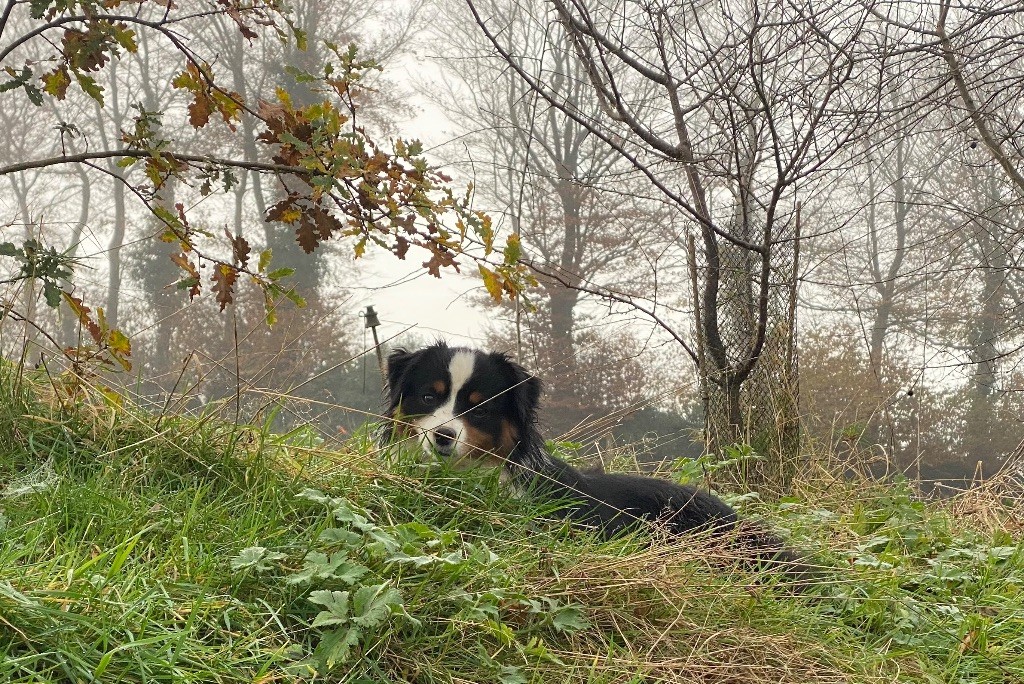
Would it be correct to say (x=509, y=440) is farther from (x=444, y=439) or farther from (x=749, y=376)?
(x=749, y=376)

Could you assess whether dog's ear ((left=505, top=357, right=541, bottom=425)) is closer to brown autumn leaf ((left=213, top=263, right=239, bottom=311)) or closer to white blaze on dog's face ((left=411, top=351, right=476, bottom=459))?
white blaze on dog's face ((left=411, top=351, right=476, bottom=459))

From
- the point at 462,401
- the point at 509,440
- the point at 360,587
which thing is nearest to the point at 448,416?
the point at 462,401

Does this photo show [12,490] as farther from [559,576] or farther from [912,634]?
[912,634]

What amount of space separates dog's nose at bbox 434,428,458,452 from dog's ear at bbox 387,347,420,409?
536mm

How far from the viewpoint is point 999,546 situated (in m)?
4.75

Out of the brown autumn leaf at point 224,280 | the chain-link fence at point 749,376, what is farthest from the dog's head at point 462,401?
the chain-link fence at point 749,376

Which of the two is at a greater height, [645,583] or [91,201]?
[91,201]

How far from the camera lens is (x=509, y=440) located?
13.0 feet

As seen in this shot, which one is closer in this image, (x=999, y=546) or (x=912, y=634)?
(x=912, y=634)

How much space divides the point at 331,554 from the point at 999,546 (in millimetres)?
3694

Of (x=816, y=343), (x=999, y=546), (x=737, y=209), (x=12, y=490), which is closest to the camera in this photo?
(x=12, y=490)

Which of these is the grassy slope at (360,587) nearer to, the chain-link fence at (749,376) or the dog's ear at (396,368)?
the dog's ear at (396,368)

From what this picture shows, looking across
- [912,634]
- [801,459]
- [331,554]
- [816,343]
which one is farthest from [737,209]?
[816,343]

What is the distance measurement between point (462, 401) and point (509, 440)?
10.4 inches
